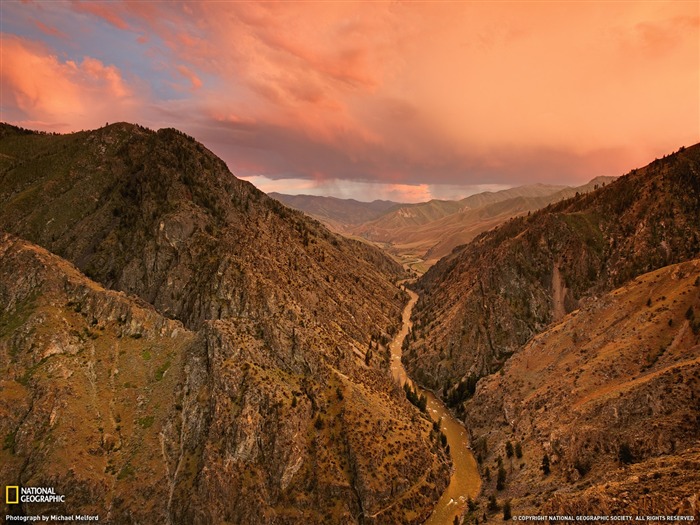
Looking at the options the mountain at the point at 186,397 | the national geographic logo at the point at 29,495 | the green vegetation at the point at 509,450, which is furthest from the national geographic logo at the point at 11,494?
the green vegetation at the point at 509,450

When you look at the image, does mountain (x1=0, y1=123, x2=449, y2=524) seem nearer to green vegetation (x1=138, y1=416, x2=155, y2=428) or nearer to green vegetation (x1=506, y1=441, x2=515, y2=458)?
green vegetation (x1=138, y1=416, x2=155, y2=428)

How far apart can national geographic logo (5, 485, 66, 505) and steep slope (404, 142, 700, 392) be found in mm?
114963

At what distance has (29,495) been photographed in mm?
72375

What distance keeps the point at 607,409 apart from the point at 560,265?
349ft

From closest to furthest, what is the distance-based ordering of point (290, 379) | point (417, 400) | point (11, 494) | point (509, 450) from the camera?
point (11, 494) → point (509, 450) → point (290, 379) → point (417, 400)

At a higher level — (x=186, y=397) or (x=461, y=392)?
(x=186, y=397)

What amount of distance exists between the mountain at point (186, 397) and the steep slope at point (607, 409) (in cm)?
2208

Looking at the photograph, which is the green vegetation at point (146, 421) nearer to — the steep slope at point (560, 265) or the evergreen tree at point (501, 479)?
the evergreen tree at point (501, 479)

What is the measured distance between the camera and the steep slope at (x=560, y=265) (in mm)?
155250

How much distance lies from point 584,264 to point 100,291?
182481 millimetres

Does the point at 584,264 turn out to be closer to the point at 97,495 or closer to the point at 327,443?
the point at 327,443

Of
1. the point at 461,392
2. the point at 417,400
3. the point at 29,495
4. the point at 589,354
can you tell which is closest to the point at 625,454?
the point at 589,354

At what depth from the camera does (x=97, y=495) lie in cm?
7506

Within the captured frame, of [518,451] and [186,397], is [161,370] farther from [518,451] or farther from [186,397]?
[518,451]
